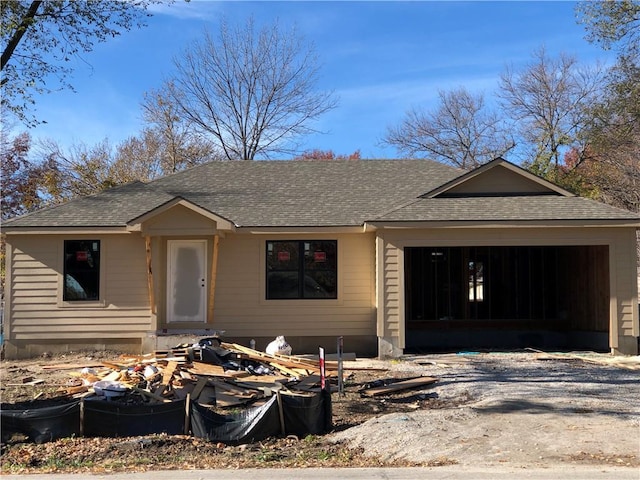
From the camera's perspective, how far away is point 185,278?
15734 millimetres

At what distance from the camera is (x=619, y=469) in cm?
655

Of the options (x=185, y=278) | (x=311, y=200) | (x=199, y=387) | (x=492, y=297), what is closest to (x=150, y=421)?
(x=199, y=387)

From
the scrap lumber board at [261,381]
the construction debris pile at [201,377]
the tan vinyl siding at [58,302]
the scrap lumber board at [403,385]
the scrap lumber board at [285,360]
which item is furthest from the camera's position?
the tan vinyl siding at [58,302]

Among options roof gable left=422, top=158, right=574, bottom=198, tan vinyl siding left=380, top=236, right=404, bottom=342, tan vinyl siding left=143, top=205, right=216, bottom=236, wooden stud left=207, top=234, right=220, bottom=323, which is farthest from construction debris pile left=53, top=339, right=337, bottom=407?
roof gable left=422, top=158, right=574, bottom=198

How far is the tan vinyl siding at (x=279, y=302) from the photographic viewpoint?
1557 centimetres

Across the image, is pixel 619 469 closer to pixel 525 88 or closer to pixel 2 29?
pixel 2 29

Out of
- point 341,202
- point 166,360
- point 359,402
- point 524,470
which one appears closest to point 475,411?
point 359,402

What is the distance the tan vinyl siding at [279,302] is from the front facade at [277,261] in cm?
2

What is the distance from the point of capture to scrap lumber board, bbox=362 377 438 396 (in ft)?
35.4

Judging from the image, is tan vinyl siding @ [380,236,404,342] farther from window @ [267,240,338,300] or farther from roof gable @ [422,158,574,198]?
roof gable @ [422,158,574,198]

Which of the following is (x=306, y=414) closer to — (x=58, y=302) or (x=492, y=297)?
(x=58, y=302)

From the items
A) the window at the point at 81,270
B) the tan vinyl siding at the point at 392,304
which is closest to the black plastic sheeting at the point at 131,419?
the tan vinyl siding at the point at 392,304

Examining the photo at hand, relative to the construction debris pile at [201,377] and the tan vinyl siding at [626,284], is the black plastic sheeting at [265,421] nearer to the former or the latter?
the construction debris pile at [201,377]

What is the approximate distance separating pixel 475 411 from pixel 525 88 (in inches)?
1187
